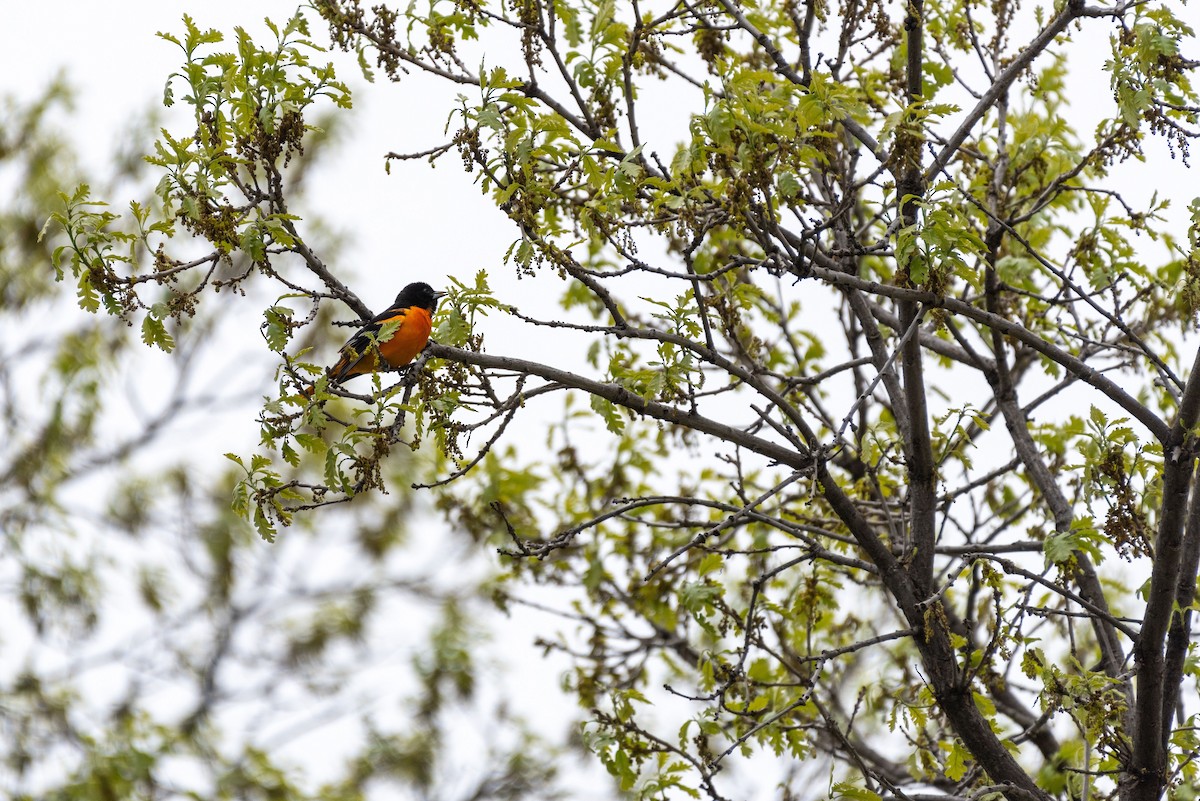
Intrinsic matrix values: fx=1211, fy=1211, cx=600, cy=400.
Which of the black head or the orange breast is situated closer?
the orange breast

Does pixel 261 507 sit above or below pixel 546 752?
below

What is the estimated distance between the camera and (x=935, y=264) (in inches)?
132

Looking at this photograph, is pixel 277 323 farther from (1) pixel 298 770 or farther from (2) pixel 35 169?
(2) pixel 35 169

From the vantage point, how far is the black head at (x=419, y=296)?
22.4ft

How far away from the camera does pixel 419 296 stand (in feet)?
22.7

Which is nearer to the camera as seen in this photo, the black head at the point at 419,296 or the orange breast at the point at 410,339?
the orange breast at the point at 410,339

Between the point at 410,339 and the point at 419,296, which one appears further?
the point at 419,296

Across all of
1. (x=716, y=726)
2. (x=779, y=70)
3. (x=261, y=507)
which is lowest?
(x=716, y=726)

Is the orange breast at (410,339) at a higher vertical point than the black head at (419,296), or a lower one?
lower

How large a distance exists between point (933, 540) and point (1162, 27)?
1940 millimetres

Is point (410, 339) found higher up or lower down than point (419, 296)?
lower down

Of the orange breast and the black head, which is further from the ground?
the black head

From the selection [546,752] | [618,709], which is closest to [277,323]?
[618,709]

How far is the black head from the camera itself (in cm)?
683
